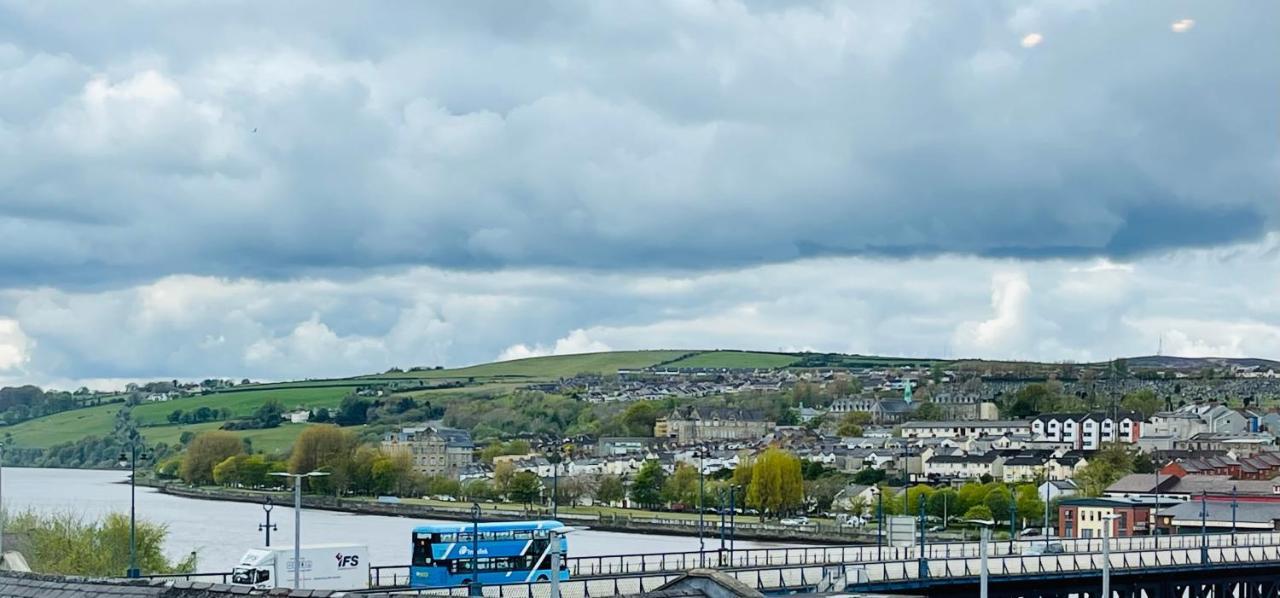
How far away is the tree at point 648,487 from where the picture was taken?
139m

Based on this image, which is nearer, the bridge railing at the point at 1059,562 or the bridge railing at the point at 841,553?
the bridge railing at the point at 1059,562

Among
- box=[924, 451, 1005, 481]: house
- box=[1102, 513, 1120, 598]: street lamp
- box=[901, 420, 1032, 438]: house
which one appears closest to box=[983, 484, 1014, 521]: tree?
box=[924, 451, 1005, 481]: house

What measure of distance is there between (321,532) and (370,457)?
190 ft

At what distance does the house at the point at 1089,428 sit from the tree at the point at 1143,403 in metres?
7.48

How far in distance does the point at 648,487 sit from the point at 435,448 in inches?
1695

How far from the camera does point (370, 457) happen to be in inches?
6083

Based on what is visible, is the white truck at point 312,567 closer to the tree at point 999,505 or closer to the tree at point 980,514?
the tree at point 980,514

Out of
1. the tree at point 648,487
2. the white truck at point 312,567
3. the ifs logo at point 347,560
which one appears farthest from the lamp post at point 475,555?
the tree at point 648,487

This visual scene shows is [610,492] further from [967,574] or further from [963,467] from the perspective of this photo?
[967,574]

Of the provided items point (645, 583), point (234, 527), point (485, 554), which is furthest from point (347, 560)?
point (234, 527)

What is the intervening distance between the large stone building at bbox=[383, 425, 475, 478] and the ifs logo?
118 m

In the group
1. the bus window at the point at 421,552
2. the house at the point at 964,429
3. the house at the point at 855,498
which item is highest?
the bus window at the point at 421,552

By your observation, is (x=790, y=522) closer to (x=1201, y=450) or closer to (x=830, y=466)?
(x=830, y=466)

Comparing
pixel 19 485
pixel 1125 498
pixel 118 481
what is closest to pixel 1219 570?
pixel 1125 498
